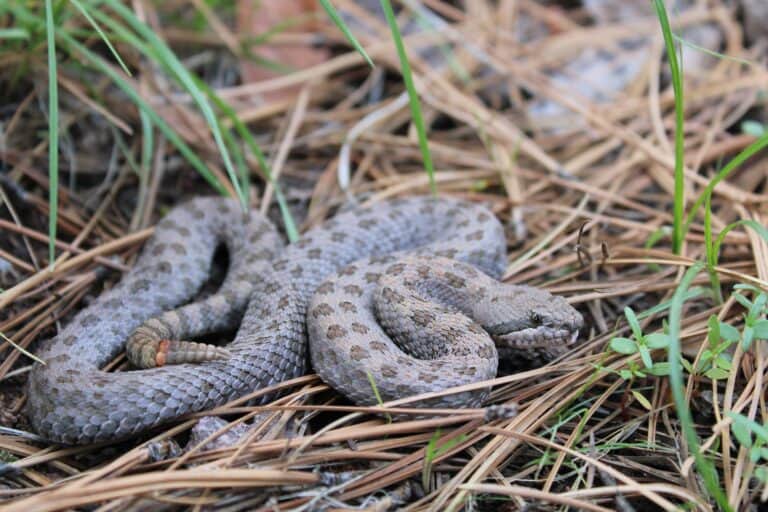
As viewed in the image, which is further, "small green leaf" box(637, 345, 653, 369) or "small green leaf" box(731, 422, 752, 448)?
"small green leaf" box(637, 345, 653, 369)

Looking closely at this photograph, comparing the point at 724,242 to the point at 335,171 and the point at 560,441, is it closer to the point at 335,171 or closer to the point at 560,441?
the point at 560,441

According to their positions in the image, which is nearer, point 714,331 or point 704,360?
point 714,331

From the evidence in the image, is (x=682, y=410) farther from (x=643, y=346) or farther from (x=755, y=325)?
(x=755, y=325)

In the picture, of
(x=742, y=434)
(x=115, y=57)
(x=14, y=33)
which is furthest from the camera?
(x=115, y=57)

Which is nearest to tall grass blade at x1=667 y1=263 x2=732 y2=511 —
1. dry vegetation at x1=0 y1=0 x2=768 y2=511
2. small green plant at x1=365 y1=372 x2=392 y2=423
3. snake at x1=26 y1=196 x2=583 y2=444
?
dry vegetation at x1=0 y1=0 x2=768 y2=511

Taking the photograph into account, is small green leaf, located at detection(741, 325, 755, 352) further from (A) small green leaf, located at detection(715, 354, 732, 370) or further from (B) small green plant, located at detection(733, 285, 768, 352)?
(A) small green leaf, located at detection(715, 354, 732, 370)

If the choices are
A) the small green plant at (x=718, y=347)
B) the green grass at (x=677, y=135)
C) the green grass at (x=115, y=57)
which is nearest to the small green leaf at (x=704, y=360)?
the small green plant at (x=718, y=347)

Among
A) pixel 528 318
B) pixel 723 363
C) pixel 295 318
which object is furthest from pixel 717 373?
pixel 295 318
